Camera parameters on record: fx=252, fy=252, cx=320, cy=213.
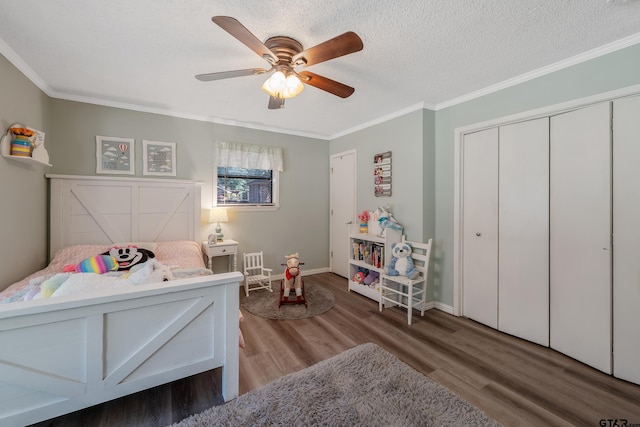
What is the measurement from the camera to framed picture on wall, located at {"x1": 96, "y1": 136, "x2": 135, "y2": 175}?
295 centimetres

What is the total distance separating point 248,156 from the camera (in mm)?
3805

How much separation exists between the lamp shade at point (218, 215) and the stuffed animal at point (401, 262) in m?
2.27

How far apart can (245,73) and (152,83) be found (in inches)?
54.1

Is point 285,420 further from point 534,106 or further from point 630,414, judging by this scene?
point 534,106

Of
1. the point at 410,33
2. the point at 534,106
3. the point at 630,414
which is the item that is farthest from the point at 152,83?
the point at 630,414

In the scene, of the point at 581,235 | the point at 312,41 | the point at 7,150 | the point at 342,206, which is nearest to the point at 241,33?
the point at 312,41

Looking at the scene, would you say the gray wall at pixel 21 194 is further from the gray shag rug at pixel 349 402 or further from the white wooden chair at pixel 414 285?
the white wooden chair at pixel 414 285

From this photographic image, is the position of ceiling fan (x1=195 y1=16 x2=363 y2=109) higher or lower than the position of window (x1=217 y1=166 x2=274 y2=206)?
higher

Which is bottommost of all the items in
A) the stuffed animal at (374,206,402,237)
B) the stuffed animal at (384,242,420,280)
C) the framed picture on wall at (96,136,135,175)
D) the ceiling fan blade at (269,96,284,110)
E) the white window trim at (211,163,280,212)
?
the stuffed animal at (384,242,420,280)

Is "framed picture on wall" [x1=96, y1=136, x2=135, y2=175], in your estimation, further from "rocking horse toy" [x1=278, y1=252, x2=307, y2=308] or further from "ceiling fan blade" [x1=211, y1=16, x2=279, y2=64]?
"ceiling fan blade" [x1=211, y1=16, x2=279, y2=64]

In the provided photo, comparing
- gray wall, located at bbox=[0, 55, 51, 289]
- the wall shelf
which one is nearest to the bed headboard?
gray wall, located at bbox=[0, 55, 51, 289]

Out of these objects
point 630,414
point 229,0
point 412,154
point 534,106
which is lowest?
point 630,414

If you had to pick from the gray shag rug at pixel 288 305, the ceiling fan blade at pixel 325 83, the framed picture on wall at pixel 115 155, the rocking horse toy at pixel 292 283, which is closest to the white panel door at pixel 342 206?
the gray shag rug at pixel 288 305

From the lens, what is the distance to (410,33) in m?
1.74
